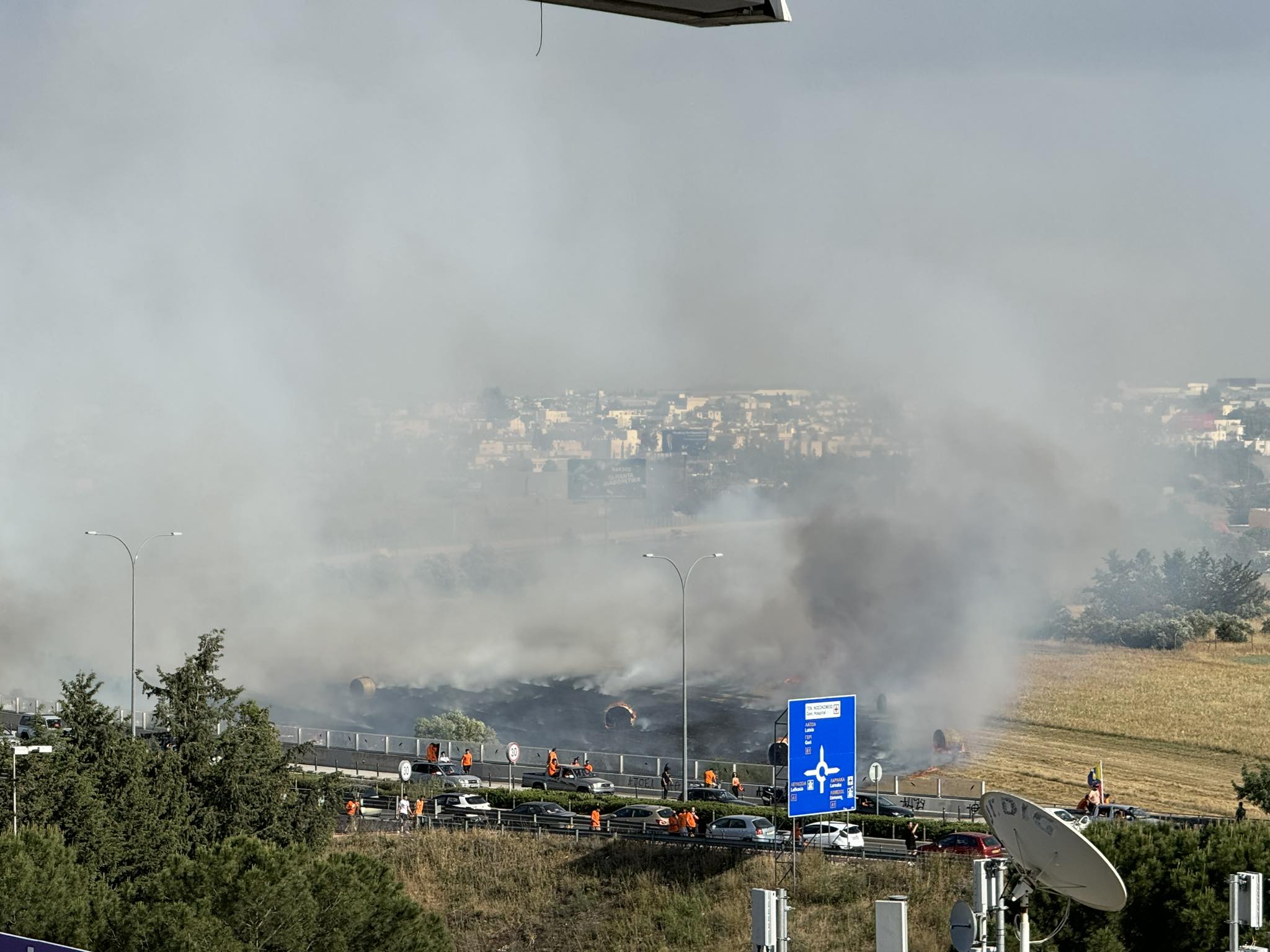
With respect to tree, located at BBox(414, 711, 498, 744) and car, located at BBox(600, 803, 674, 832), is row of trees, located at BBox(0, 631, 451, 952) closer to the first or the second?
car, located at BBox(600, 803, 674, 832)

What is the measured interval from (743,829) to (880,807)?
4.22 meters

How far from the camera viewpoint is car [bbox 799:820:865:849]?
38.6 metres

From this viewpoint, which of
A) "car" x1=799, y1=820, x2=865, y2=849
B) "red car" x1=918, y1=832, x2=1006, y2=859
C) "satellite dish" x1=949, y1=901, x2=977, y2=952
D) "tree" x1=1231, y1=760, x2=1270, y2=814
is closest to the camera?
"satellite dish" x1=949, y1=901, x2=977, y2=952

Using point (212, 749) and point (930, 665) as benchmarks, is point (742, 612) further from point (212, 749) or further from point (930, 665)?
point (212, 749)

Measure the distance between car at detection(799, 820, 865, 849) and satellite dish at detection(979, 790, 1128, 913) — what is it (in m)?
21.6

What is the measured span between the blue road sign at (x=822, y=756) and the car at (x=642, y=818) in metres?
10.2

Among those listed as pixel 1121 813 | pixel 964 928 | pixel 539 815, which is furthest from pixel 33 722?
pixel 964 928

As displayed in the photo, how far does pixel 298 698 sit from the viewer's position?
8825 cm

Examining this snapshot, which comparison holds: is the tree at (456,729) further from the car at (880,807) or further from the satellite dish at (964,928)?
the satellite dish at (964,928)

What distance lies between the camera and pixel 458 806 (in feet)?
152

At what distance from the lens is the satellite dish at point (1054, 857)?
54.4ft

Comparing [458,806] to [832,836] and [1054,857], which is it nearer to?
[832,836]

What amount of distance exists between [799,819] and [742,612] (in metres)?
50.8

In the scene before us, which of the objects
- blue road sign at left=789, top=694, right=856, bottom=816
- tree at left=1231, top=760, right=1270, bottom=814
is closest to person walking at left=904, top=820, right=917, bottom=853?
blue road sign at left=789, top=694, right=856, bottom=816
